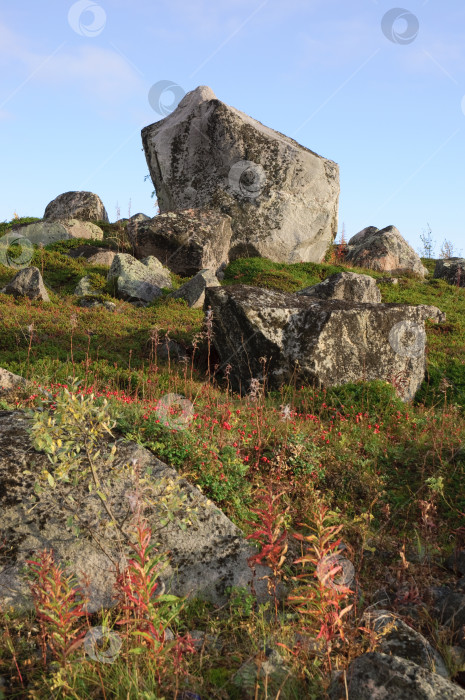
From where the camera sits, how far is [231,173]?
24.0 m

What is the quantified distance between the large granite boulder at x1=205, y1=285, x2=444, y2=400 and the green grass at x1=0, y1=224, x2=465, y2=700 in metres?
0.47

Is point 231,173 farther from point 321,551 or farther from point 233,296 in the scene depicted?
point 321,551

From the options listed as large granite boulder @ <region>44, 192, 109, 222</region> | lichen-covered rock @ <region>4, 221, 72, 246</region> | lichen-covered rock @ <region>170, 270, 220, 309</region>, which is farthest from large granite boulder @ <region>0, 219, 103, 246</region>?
lichen-covered rock @ <region>170, 270, 220, 309</region>

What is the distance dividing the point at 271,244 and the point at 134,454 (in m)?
19.5

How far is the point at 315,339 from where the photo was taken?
436 inches

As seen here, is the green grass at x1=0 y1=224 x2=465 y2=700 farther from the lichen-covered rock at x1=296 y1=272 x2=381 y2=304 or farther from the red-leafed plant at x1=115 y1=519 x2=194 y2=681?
the lichen-covered rock at x1=296 y1=272 x2=381 y2=304

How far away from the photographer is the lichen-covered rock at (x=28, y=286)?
675 inches

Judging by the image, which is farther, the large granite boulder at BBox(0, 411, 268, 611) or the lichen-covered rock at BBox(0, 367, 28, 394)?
the lichen-covered rock at BBox(0, 367, 28, 394)

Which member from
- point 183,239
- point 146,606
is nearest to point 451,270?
point 183,239

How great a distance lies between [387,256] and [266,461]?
72.6 feet

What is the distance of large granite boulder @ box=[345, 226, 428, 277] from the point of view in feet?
88.5

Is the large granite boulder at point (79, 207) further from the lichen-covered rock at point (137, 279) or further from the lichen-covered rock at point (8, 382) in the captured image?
the lichen-covered rock at point (8, 382)

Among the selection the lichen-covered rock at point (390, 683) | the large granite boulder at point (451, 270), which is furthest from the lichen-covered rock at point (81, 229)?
the lichen-covered rock at point (390, 683)

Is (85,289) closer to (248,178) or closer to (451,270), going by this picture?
(248,178)
